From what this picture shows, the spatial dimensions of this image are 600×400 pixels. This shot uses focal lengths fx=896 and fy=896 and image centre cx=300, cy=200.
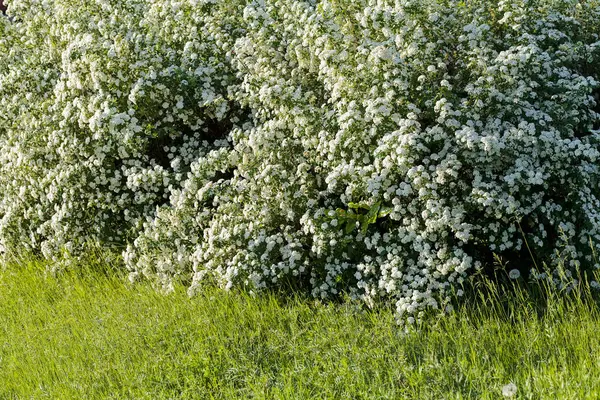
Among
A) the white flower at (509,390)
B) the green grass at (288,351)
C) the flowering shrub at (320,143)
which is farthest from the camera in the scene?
the flowering shrub at (320,143)

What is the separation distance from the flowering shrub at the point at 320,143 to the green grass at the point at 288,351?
276 millimetres

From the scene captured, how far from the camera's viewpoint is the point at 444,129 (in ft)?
18.3

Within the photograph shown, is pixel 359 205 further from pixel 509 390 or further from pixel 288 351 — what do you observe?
pixel 509 390

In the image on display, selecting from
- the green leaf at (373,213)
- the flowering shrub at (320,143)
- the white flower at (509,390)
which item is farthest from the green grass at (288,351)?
the green leaf at (373,213)

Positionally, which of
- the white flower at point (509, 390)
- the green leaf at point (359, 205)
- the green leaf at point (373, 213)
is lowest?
the white flower at point (509, 390)

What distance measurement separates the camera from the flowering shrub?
17.8 ft

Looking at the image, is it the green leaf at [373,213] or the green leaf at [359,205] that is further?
the green leaf at [359,205]

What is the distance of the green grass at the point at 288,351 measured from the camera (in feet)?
14.5

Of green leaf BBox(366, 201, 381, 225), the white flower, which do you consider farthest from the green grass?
green leaf BBox(366, 201, 381, 225)

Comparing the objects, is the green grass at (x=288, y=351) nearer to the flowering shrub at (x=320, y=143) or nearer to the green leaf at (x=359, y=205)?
the flowering shrub at (x=320, y=143)

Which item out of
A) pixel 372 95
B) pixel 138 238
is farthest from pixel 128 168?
pixel 372 95

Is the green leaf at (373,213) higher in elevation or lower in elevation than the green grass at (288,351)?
higher

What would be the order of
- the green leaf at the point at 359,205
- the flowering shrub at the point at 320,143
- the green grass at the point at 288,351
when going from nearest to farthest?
the green grass at the point at 288,351
the flowering shrub at the point at 320,143
the green leaf at the point at 359,205

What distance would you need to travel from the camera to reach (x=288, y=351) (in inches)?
199
